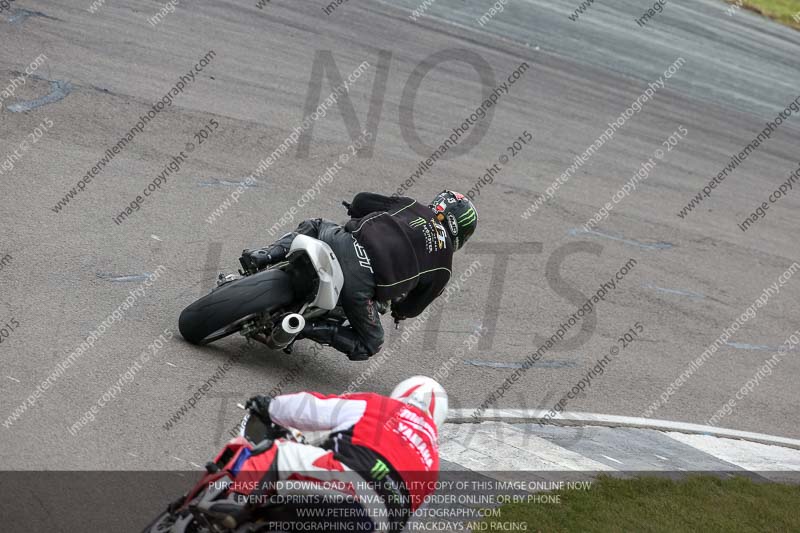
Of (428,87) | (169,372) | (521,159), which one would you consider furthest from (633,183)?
(169,372)

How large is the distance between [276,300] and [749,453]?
4381 millimetres

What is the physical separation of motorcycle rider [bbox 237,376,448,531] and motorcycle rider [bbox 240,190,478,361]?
8.07 feet

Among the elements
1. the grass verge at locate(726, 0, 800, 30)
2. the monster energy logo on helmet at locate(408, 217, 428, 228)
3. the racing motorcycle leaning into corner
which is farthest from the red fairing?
the grass verge at locate(726, 0, 800, 30)

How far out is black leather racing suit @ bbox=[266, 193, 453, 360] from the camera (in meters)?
7.41

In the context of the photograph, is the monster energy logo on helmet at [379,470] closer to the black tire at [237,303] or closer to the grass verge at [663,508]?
the grass verge at [663,508]

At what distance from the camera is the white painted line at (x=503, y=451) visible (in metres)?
7.15

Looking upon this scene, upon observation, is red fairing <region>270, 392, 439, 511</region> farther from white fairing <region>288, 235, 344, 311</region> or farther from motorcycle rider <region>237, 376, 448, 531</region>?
white fairing <region>288, 235, 344, 311</region>

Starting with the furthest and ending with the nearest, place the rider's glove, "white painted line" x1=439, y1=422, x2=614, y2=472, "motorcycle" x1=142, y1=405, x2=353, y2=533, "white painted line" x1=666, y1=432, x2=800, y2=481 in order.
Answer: "white painted line" x1=666, y1=432, x2=800, y2=481
"white painted line" x1=439, y1=422, x2=614, y2=472
the rider's glove
"motorcycle" x1=142, y1=405, x2=353, y2=533

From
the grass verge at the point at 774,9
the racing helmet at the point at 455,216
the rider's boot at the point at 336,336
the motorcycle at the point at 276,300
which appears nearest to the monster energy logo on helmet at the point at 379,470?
the motorcycle at the point at 276,300

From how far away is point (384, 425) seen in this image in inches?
185

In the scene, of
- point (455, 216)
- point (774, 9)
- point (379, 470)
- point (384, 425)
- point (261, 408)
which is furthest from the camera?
point (774, 9)

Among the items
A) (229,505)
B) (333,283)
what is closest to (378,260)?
(333,283)

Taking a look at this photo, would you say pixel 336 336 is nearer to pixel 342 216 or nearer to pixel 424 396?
pixel 424 396

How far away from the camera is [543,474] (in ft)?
23.8
